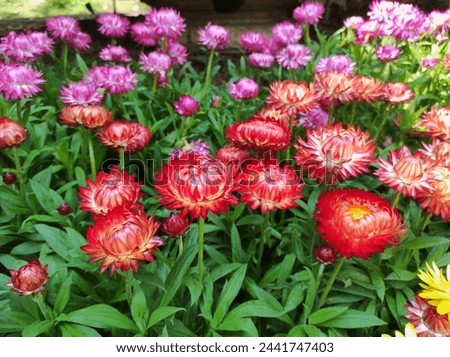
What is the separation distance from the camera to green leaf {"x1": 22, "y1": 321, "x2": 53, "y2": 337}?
1461mm

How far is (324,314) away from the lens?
1.60 meters

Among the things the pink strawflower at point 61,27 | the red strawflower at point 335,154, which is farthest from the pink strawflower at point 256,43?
the red strawflower at point 335,154

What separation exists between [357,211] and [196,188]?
0.47 meters

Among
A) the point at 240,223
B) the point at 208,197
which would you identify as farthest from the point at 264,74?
the point at 208,197

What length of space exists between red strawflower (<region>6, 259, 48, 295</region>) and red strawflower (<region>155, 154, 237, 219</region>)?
41 cm

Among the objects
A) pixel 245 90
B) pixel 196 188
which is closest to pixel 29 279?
pixel 196 188

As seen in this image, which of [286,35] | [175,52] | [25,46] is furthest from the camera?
[286,35]

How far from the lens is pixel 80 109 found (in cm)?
196

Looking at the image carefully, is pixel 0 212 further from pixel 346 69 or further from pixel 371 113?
pixel 371 113

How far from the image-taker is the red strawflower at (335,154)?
1.57 metres

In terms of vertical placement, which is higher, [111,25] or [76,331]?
[111,25]

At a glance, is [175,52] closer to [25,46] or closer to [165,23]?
[165,23]

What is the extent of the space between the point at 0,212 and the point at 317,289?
134 cm

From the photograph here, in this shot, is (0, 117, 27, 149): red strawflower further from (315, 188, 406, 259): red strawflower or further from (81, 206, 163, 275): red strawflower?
(315, 188, 406, 259): red strawflower
